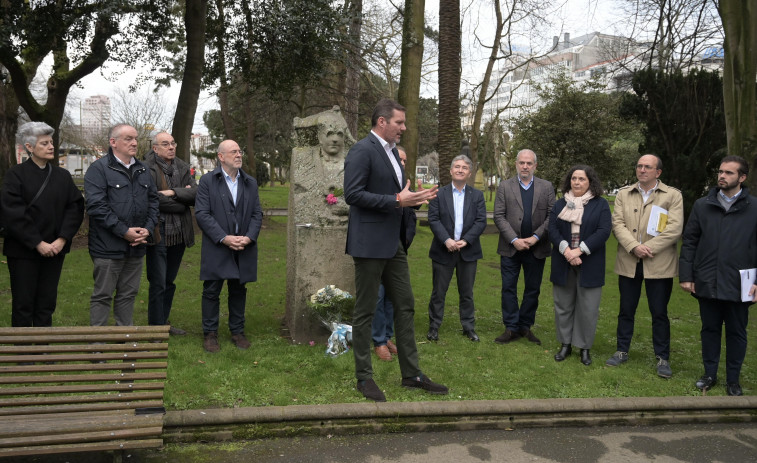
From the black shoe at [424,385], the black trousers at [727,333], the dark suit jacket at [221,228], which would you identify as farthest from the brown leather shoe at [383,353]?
the black trousers at [727,333]

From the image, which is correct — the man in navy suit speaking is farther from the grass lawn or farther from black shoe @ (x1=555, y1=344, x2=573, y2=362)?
black shoe @ (x1=555, y1=344, x2=573, y2=362)

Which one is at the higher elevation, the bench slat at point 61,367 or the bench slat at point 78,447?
the bench slat at point 61,367

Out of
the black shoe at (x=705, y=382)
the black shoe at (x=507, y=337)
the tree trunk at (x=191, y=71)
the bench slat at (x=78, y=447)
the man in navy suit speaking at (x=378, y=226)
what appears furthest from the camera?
the tree trunk at (x=191, y=71)

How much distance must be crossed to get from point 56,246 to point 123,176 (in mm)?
856

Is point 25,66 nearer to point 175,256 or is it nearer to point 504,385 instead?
point 175,256

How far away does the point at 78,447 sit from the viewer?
11.5 ft

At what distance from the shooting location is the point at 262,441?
4418 millimetres

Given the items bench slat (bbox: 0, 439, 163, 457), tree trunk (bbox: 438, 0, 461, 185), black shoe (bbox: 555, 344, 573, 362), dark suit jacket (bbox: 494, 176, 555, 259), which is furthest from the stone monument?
tree trunk (bbox: 438, 0, 461, 185)

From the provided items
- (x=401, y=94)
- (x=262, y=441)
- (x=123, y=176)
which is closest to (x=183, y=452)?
(x=262, y=441)

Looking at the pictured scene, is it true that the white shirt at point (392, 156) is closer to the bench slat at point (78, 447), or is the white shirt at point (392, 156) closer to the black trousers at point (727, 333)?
the bench slat at point (78, 447)

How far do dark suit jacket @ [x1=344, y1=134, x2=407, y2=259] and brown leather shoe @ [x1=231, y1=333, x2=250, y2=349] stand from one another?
79.7 inches

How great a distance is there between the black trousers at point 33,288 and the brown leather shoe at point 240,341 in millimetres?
1799

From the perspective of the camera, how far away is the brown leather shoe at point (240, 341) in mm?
6502

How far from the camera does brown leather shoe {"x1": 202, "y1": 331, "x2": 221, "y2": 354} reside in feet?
20.7
